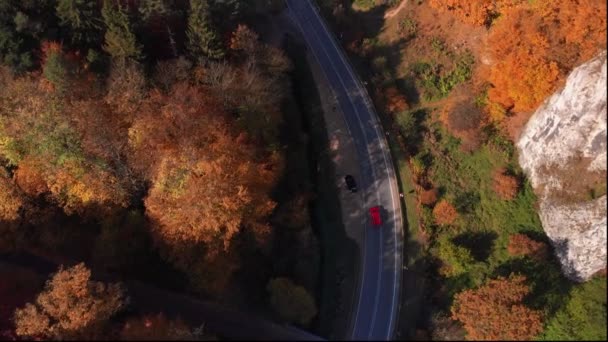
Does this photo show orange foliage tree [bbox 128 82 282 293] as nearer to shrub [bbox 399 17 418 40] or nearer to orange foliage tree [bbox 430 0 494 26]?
shrub [bbox 399 17 418 40]

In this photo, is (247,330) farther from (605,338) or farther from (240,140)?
(605,338)

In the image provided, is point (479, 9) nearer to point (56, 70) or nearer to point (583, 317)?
point (583, 317)

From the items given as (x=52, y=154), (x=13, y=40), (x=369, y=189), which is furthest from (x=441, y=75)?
(x=13, y=40)

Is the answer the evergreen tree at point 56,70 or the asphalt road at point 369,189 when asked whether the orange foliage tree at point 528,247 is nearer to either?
the asphalt road at point 369,189

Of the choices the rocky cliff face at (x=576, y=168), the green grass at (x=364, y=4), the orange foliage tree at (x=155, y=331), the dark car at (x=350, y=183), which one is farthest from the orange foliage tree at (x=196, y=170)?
the green grass at (x=364, y=4)

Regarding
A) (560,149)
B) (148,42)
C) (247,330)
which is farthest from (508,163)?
(148,42)

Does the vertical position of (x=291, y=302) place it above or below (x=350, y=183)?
below
